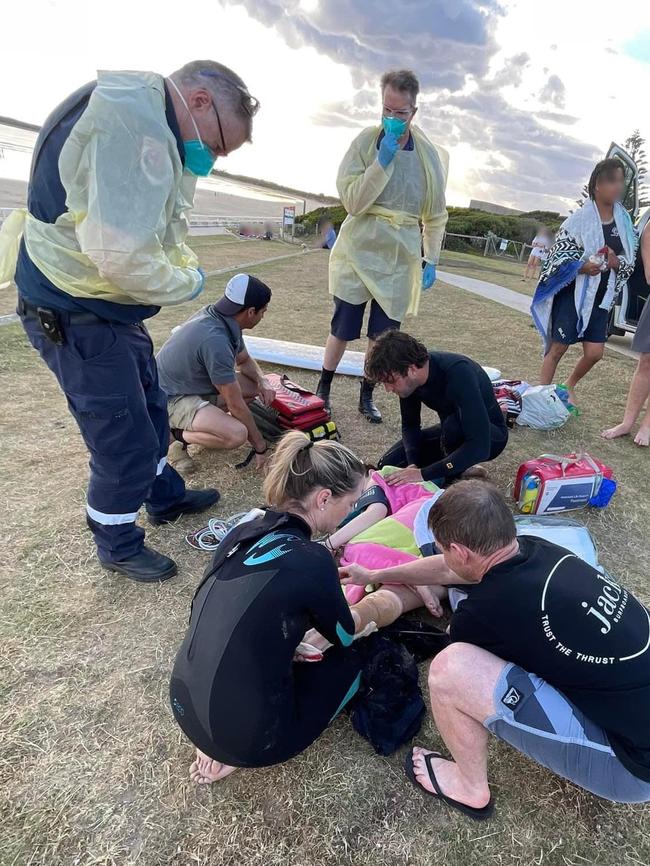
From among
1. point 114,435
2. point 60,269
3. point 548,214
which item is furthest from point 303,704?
point 548,214

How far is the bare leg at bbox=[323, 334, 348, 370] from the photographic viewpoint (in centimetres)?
383

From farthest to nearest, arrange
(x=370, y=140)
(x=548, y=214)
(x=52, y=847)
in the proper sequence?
(x=548, y=214) → (x=370, y=140) → (x=52, y=847)

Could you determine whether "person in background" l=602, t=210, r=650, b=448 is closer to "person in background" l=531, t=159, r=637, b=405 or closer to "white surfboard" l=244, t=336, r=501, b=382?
"person in background" l=531, t=159, r=637, b=405

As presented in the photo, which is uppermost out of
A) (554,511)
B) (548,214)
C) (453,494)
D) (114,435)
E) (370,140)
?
(548,214)

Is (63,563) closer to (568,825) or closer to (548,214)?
(568,825)

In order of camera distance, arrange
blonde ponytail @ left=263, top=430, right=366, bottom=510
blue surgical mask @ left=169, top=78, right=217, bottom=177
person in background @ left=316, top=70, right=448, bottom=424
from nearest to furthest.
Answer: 1. blonde ponytail @ left=263, top=430, right=366, bottom=510
2. blue surgical mask @ left=169, top=78, right=217, bottom=177
3. person in background @ left=316, top=70, right=448, bottom=424

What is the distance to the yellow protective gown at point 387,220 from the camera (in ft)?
11.1

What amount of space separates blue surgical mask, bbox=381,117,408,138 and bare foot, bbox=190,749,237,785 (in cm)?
Answer: 326

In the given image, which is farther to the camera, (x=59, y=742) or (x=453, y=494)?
(x=59, y=742)

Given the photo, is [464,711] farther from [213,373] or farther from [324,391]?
[324,391]

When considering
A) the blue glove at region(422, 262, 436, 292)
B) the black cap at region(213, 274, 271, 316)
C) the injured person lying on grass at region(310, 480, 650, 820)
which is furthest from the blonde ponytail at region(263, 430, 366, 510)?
the blue glove at region(422, 262, 436, 292)

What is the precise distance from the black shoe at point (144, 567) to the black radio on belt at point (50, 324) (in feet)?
3.25

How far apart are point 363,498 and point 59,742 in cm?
160

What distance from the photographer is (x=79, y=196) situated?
164cm
